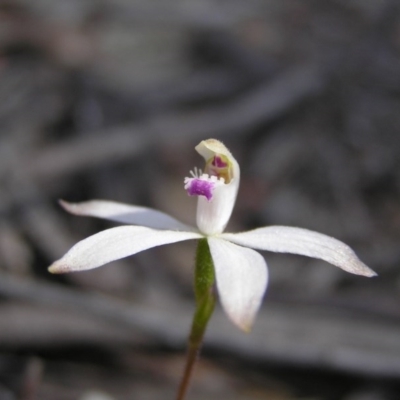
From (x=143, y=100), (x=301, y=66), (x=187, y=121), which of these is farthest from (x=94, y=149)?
(x=301, y=66)

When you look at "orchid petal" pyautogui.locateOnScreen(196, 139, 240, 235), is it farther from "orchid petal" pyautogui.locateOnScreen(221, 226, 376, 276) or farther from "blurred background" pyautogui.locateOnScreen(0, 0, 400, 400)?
"blurred background" pyautogui.locateOnScreen(0, 0, 400, 400)

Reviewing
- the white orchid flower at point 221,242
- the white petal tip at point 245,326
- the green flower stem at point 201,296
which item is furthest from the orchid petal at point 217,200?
the white petal tip at point 245,326

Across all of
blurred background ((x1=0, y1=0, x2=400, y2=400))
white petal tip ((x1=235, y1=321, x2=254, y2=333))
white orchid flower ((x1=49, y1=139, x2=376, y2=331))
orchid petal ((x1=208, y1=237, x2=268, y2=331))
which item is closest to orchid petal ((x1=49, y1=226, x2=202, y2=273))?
white orchid flower ((x1=49, y1=139, x2=376, y2=331))

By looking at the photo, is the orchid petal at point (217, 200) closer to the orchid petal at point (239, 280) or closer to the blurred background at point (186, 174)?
the orchid petal at point (239, 280)

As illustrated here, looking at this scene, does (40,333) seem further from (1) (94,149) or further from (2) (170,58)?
(2) (170,58)

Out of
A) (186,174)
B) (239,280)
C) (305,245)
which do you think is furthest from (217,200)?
(186,174)

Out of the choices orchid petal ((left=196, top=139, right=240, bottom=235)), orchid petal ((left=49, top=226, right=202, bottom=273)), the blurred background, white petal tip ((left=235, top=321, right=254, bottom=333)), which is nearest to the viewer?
white petal tip ((left=235, top=321, right=254, bottom=333))

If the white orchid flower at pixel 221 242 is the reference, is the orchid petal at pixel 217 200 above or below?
above
